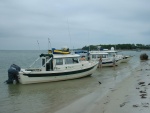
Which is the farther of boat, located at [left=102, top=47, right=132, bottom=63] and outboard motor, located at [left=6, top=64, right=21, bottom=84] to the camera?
boat, located at [left=102, top=47, right=132, bottom=63]

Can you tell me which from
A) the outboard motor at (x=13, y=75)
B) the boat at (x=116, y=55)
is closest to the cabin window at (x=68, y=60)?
the outboard motor at (x=13, y=75)

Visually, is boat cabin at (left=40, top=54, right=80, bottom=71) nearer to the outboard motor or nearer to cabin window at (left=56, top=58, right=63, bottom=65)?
cabin window at (left=56, top=58, right=63, bottom=65)

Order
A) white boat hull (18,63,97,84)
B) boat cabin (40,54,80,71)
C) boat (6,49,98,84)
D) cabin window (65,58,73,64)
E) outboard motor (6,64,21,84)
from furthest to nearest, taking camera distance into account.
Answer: cabin window (65,58,73,64) < boat cabin (40,54,80,71) < outboard motor (6,64,21,84) < boat (6,49,98,84) < white boat hull (18,63,97,84)

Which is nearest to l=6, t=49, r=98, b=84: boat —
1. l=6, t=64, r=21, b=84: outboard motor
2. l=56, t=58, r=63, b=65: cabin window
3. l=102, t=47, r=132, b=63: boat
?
l=56, t=58, r=63, b=65: cabin window

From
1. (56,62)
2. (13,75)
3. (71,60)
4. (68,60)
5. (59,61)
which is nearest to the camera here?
(13,75)

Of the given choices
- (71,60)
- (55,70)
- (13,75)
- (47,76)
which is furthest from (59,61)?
(13,75)

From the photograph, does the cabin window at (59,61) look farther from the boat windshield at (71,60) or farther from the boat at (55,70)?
the boat windshield at (71,60)

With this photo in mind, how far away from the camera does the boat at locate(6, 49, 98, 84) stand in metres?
20.0

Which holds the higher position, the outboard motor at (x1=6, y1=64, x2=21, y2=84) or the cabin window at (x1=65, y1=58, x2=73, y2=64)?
the cabin window at (x1=65, y1=58, x2=73, y2=64)

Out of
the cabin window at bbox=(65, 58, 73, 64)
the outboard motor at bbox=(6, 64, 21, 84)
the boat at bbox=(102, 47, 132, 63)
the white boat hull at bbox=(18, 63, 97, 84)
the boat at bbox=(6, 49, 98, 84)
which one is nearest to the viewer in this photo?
the white boat hull at bbox=(18, 63, 97, 84)

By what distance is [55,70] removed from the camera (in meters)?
21.2

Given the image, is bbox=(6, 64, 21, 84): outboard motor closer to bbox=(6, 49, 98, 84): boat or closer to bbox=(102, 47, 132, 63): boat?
bbox=(6, 49, 98, 84): boat

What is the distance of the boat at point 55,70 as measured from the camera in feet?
65.5

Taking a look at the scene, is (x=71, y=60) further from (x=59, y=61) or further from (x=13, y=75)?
(x=13, y=75)
